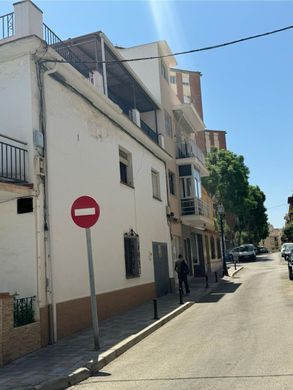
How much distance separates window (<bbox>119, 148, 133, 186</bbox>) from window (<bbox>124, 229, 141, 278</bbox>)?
200cm

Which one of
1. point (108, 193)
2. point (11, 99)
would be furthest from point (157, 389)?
point (108, 193)

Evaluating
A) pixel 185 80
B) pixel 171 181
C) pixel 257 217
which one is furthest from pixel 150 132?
pixel 185 80

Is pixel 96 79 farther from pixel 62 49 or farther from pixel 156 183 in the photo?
pixel 156 183

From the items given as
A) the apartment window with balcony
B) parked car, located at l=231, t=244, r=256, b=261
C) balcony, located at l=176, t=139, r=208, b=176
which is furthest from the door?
parked car, located at l=231, t=244, r=256, b=261

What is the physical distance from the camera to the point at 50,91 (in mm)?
10516

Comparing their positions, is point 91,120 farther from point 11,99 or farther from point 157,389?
Answer: point 157,389

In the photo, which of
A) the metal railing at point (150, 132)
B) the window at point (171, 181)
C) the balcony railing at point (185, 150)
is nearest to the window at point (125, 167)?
the metal railing at point (150, 132)

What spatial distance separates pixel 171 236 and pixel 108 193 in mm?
7925

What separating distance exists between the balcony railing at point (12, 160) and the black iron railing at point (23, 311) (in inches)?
96.8

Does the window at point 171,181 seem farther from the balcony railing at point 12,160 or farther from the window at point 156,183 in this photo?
the balcony railing at point 12,160

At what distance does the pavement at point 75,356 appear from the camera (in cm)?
652

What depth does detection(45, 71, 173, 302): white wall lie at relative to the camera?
33.7 feet

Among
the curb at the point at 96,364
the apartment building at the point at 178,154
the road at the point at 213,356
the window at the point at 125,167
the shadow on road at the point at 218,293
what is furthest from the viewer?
the apartment building at the point at 178,154

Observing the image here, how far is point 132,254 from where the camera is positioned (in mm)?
15234
